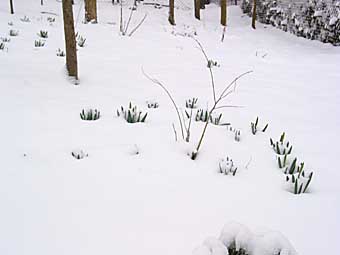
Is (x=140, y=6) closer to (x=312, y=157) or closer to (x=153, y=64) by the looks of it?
(x=153, y=64)

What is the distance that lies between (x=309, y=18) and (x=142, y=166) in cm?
1322

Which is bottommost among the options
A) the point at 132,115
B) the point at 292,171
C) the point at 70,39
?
the point at 292,171

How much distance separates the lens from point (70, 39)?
3.96 metres

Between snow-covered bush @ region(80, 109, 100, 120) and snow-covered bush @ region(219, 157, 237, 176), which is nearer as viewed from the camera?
snow-covered bush @ region(219, 157, 237, 176)

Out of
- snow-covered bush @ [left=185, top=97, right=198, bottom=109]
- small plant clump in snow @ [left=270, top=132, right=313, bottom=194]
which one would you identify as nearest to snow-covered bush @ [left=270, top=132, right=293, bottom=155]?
small plant clump in snow @ [left=270, top=132, right=313, bottom=194]

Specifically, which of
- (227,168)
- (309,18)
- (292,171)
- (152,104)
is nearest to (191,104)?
(152,104)

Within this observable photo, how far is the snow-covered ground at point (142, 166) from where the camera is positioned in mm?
1684

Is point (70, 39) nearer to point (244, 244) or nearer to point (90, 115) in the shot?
point (90, 115)

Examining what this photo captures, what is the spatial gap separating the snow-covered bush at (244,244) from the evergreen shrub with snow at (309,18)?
12396mm

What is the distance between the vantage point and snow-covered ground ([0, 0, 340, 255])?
5.52ft

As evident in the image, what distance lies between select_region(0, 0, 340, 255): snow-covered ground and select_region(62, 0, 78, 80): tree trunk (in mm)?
193

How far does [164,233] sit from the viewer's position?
169 centimetres

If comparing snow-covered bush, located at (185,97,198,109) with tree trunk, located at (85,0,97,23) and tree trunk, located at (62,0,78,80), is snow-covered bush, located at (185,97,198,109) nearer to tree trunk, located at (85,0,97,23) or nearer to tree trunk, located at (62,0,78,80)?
tree trunk, located at (62,0,78,80)

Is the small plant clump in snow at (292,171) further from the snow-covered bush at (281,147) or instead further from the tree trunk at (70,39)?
the tree trunk at (70,39)
